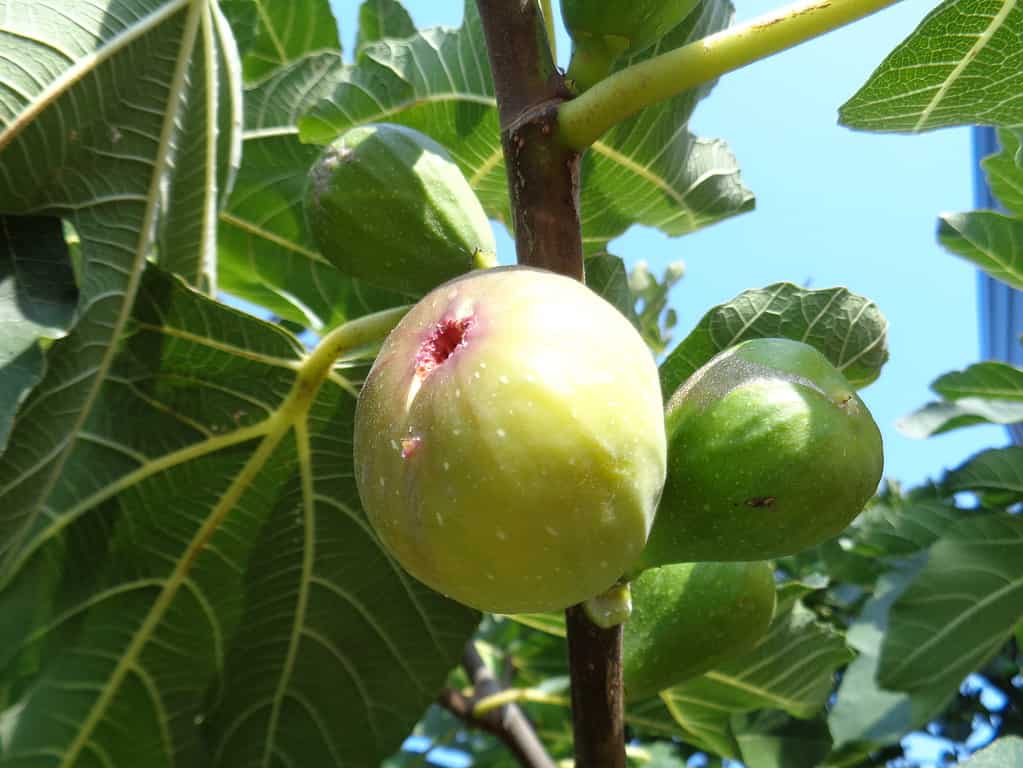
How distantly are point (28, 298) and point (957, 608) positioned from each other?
50.6 inches

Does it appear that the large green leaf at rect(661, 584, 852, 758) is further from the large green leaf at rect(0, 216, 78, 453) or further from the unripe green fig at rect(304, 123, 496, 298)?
the large green leaf at rect(0, 216, 78, 453)

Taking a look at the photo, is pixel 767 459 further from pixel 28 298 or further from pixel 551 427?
pixel 28 298

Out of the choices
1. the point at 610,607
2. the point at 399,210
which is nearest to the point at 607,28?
the point at 399,210

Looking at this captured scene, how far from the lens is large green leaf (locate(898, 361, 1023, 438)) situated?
5.57 ft

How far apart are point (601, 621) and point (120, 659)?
0.74 metres

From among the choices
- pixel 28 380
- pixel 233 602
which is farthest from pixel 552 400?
pixel 233 602

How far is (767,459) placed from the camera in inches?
32.6

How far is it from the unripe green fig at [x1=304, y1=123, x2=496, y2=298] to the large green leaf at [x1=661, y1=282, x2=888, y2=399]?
0.85ft

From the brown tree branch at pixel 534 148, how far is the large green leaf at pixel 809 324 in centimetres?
28

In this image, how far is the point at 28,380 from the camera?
96 cm

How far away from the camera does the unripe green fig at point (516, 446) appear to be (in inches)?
25.1

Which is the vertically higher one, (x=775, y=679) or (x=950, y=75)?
(x=950, y=75)

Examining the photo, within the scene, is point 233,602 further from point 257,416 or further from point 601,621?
point 601,621

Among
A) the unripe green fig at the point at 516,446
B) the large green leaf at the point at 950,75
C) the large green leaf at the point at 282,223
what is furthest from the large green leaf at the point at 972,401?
the unripe green fig at the point at 516,446
